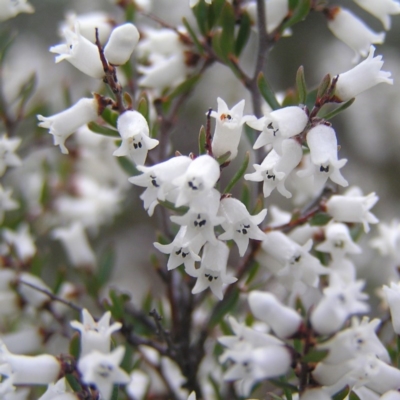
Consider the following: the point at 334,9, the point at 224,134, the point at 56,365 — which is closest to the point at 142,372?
the point at 56,365

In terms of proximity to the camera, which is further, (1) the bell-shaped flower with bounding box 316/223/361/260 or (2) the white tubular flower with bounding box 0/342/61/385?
(1) the bell-shaped flower with bounding box 316/223/361/260

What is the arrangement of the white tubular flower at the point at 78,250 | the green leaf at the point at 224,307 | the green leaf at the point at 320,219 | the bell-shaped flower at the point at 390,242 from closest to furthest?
the green leaf at the point at 320,219 → the green leaf at the point at 224,307 → the bell-shaped flower at the point at 390,242 → the white tubular flower at the point at 78,250

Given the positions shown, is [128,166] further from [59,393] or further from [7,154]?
[59,393]

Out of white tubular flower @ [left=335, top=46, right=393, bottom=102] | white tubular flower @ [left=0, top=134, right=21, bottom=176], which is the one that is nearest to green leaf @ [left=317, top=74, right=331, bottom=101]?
white tubular flower @ [left=335, top=46, right=393, bottom=102]

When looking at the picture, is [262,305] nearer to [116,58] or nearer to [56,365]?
[56,365]

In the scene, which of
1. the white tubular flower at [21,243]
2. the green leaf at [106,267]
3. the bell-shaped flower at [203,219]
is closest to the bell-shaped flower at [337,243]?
the bell-shaped flower at [203,219]

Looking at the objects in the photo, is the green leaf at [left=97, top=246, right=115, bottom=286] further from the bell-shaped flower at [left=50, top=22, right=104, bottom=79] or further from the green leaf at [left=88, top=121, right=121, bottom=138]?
the bell-shaped flower at [left=50, top=22, right=104, bottom=79]

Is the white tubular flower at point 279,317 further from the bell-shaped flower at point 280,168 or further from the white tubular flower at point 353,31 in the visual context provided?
the white tubular flower at point 353,31
